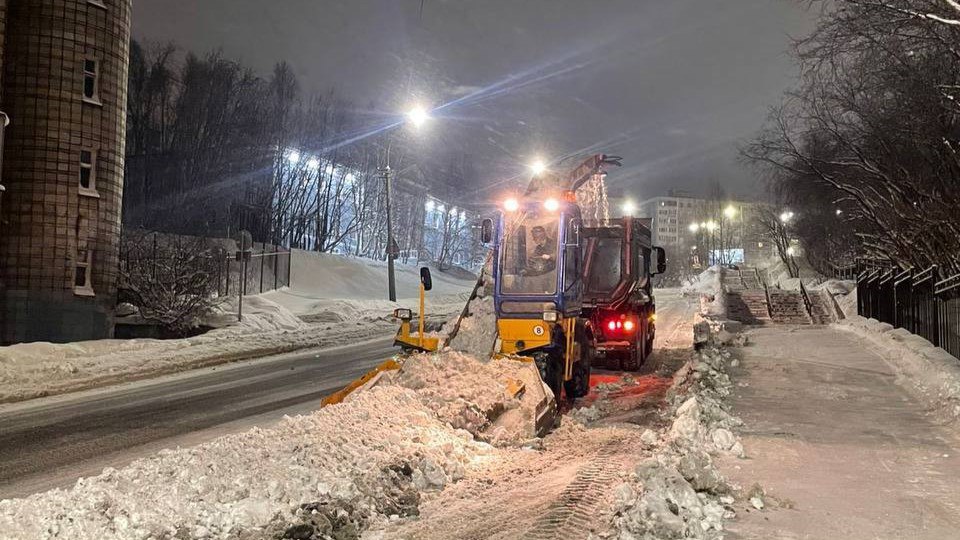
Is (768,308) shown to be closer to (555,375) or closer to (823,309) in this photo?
(823,309)

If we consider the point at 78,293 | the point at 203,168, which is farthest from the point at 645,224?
the point at 203,168

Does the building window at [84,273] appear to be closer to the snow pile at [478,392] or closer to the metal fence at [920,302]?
the snow pile at [478,392]

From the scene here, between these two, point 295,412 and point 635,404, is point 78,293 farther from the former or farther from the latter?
point 635,404

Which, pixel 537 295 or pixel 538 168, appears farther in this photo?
pixel 538 168

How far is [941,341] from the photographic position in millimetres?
13898

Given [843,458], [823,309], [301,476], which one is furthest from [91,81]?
[823,309]

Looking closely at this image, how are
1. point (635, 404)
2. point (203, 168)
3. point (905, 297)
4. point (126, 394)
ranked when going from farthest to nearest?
1. point (203, 168)
2. point (905, 297)
3. point (126, 394)
4. point (635, 404)

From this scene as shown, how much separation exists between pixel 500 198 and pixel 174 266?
612 inches

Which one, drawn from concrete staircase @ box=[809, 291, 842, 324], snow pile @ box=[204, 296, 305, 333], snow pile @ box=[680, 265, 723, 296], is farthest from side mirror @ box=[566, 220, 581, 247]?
snow pile @ box=[680, 265, 723, 296]

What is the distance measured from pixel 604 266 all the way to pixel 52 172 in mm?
16507

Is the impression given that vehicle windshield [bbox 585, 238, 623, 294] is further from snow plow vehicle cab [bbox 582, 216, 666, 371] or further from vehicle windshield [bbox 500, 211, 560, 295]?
vehicle windshield [bbox 500, 211, 560, 295]

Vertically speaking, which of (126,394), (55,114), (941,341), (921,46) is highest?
(55,114)

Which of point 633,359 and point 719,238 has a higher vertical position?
point 719,238

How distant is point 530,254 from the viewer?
11.0 metres
